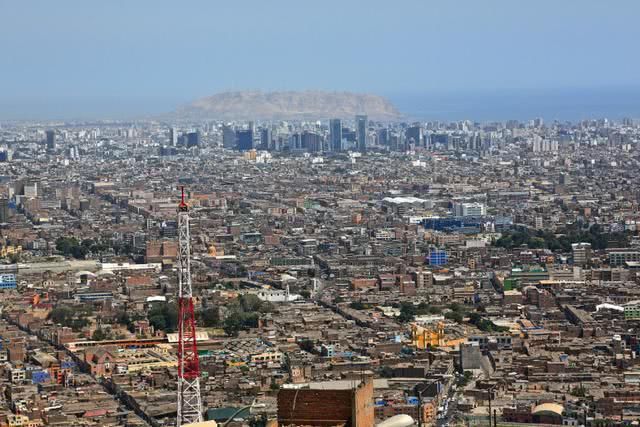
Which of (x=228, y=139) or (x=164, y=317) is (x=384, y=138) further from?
(x=164, y=317)

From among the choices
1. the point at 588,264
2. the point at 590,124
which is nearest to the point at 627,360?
the point at 588,264

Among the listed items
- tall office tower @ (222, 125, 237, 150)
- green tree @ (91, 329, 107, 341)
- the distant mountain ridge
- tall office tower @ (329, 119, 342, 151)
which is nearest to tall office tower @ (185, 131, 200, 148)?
Result: tall office tower @ (222, 125, 237, 150)

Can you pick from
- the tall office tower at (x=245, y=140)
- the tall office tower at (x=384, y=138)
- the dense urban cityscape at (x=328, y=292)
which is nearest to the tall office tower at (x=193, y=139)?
the tall office tower at (x=245, y=140)

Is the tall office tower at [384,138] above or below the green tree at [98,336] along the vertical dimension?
below

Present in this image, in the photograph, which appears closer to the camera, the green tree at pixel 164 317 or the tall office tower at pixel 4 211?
the green tree at pixel 164 317

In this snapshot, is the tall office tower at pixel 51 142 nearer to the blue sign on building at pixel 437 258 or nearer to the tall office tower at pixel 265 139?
the tall office tower at pixel 265 139

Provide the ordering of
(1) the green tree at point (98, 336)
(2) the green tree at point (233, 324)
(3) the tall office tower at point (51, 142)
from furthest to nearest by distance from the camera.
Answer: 1. (3) the tall office tower at point (51, 142)
2. (2) the green tree at point (233, 324)
3. (1) the green tree at point (98, 336)

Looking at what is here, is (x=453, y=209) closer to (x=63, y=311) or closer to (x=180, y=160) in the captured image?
(x=63, y=311)
